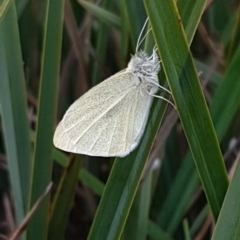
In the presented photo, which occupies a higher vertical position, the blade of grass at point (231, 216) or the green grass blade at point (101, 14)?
the green grass blade at point (101, 14)

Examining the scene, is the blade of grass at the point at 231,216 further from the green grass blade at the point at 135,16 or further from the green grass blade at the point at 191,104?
the green grass blade at the point at 135,16

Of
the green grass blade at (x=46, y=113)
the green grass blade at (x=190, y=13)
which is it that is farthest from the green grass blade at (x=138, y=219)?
the green grass blade at (x=190, y=13)

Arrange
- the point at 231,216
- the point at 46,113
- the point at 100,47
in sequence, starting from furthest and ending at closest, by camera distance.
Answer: the point at 100,47, the point at 46,113, the point at 231,216

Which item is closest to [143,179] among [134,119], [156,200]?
[134,119]

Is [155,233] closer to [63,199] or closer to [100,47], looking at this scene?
[63,199]

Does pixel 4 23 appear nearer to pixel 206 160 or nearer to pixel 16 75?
pixel 16 75

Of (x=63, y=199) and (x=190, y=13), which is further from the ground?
(x=190, y=13)

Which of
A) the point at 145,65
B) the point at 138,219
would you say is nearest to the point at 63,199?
the point at 138,219
